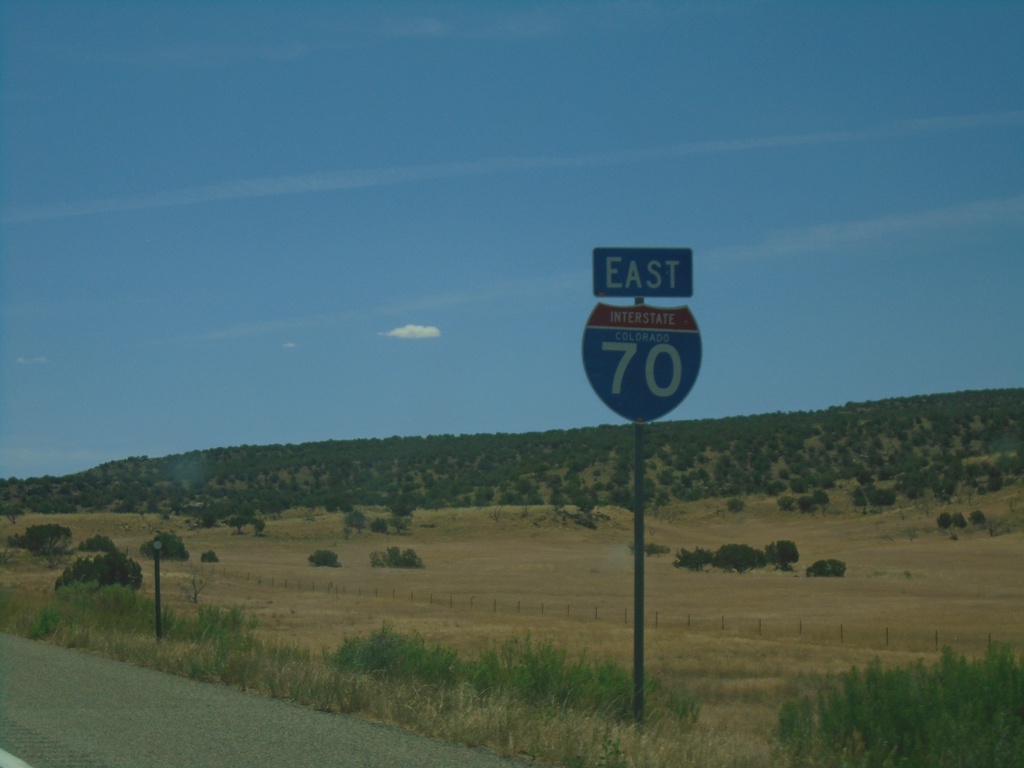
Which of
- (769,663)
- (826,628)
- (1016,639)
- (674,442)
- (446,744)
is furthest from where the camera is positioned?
(674,442)

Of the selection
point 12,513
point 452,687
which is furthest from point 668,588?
point 12,513

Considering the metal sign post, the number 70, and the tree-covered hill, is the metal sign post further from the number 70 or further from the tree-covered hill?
the tree-covered hill

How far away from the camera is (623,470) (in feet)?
372

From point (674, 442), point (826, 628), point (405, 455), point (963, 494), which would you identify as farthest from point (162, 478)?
point (826, 628)

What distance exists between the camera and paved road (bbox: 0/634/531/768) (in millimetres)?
8578

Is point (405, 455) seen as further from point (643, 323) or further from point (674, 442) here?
point (643, 323)

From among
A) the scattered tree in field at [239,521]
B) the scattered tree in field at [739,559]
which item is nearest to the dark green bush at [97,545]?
the scattered tree in field at [239,521]

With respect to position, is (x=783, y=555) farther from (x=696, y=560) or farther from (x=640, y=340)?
(x=640, y=340)

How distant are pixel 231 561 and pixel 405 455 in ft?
229

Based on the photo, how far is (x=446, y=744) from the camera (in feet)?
29.7

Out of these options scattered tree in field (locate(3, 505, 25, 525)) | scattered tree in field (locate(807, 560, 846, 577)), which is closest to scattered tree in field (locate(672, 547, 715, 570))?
scattered tree in field (locate(807, 560, 846, 577))

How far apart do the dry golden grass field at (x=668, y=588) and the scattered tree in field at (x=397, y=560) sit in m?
0.91

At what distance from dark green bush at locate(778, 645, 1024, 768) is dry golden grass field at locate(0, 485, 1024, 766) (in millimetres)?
563

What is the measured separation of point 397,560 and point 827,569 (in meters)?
27.7
